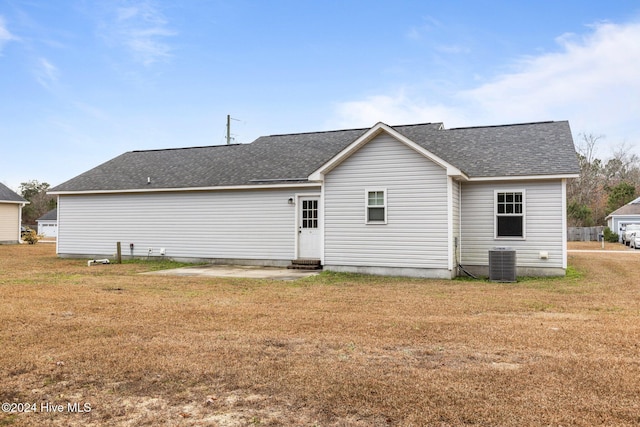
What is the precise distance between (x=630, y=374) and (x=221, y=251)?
1429cm

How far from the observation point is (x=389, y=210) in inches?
536

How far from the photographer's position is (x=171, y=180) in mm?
18453

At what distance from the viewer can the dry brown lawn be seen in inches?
151

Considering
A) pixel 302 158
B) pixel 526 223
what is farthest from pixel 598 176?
pixel 302 158

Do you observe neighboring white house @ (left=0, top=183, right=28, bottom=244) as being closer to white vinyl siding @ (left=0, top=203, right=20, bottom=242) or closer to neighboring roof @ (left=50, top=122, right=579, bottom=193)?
white vinyl siding @ (left=0, top=203, right=20, bottom=242)

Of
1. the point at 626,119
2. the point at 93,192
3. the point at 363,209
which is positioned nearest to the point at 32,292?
the point at 363,209

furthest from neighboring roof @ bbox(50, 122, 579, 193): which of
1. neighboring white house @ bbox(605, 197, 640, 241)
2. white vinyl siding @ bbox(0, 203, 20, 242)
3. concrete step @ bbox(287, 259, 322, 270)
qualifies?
neighboring white house @ bbox(605, 197, 640, 241)

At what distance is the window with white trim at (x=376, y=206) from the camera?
13.7 meters

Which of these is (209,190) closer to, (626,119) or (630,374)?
(630,374)

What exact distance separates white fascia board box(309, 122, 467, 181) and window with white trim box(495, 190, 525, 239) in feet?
4.93

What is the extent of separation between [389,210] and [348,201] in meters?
1.29

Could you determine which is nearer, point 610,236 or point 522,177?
point 522,177

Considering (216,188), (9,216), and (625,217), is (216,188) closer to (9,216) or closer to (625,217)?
(9,216)

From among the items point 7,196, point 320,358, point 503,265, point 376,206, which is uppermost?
point 7,196
